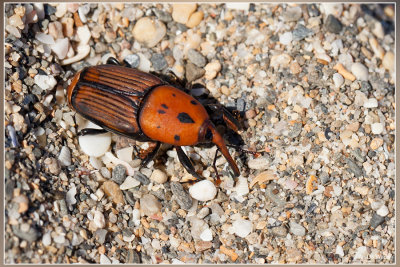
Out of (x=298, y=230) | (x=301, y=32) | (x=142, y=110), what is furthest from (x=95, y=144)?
(x=301, y=32)

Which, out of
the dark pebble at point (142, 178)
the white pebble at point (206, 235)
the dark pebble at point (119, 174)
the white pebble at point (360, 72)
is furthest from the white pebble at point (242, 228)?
the white pebble at point (360, 72)

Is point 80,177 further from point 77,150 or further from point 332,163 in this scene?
point 332,163

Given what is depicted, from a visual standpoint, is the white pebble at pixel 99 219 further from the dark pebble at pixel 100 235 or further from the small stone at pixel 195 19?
the small stone at pixel 195 19

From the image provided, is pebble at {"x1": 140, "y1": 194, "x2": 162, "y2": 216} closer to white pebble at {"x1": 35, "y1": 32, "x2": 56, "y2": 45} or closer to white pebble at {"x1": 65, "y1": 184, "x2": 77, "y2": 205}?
white pebble at {"x1": 65, "y1": 184, "x2": 77, "y2": 205}

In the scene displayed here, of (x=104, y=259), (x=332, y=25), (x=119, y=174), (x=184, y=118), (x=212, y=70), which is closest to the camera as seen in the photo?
(x=104, y=259)

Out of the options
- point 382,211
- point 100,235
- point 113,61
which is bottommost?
point 100,235

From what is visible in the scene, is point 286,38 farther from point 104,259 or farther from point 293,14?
point 104,259
